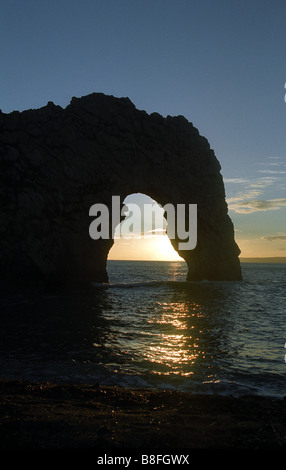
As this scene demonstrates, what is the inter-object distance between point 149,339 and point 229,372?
17.3 ft

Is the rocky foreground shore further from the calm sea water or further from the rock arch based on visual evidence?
the rock arch

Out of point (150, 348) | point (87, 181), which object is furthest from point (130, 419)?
point (87, 181)

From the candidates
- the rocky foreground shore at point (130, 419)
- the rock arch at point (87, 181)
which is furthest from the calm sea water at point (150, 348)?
the rock arch at point (87, 181)

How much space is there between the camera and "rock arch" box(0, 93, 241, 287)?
36969 mm

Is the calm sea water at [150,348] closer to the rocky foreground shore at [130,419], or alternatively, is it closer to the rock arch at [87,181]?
the rocky foreground shore at [130,419]

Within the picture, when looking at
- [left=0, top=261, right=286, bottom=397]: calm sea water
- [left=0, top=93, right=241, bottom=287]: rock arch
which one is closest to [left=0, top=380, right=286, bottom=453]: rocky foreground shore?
[left=0, top=261, right=286, bottom=397]: calm sea water

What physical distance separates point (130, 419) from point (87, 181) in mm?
38507

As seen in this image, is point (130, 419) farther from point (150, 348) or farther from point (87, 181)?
point (87, 181)

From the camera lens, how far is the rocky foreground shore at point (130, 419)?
498 cm

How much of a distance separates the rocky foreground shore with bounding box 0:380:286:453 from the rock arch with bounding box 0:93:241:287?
3005 centimetres

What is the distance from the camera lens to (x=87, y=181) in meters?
42.4

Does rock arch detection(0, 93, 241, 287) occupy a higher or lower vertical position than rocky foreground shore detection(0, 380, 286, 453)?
higher

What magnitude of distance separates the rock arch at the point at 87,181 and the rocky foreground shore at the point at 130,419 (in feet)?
98.6

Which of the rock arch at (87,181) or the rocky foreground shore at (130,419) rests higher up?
the rock arch at (87,181)
